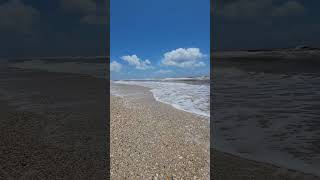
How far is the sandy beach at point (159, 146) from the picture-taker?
16.8 ft

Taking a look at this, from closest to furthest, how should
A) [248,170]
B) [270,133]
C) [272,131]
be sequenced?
[248,170] < [270,133] < [272,131]

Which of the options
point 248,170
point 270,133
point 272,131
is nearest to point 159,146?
point 248,170

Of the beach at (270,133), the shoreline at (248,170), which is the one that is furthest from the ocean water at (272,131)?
the shoreline at (248,170)

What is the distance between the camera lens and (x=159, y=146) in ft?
20.7

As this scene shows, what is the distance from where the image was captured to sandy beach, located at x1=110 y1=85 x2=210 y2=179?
5121 millimetres
